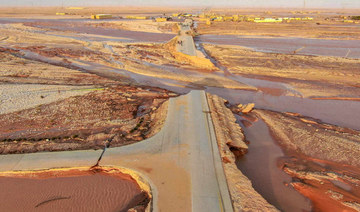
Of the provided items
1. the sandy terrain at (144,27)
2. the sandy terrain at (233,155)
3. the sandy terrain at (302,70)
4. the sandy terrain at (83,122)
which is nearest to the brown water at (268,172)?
the sandy terrain at (233,155)

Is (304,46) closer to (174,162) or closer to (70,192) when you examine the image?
(174,162)

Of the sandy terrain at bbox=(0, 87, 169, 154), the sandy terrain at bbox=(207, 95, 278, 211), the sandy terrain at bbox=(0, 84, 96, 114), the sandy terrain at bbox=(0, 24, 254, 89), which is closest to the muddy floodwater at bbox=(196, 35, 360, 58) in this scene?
the sandy terrain at bbox=(0, 24, 254, 89)

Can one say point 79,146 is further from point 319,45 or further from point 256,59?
point 319,45

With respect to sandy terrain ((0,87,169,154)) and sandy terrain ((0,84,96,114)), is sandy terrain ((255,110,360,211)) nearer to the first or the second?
sandy terrain ((0,87,169,154))

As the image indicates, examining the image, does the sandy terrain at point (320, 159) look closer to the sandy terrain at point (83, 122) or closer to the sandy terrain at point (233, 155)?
the sandy terrain at point (233, 155)

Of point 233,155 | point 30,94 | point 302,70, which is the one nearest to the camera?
point 233,155

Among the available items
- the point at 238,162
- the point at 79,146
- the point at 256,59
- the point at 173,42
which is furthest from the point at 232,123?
the point at 173,42

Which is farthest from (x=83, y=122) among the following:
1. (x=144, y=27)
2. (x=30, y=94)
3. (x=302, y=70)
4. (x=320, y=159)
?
(x=144, y=27)
